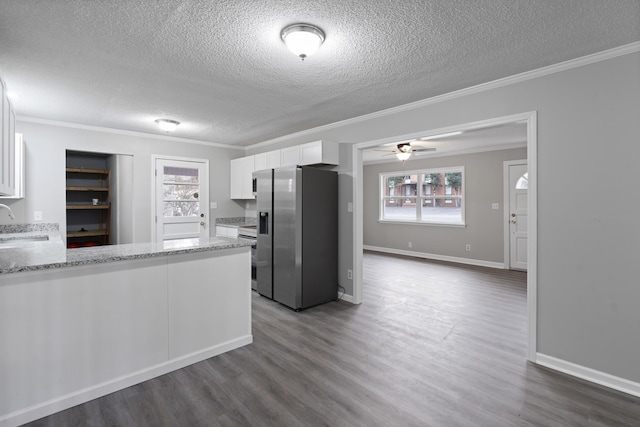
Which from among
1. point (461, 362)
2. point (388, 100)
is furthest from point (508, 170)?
point (461, 362)

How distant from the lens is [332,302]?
416 cm

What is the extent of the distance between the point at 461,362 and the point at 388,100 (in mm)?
2635

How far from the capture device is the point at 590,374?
2338 mm

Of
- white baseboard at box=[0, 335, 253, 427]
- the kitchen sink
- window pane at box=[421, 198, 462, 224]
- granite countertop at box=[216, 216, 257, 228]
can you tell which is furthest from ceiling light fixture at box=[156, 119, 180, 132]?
window pane at box=[421, 198, 462, 224]

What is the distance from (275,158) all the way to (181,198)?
185 centimetres

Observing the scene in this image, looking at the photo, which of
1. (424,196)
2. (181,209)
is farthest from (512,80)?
(181,209)

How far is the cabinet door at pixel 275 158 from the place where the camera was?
487 cm

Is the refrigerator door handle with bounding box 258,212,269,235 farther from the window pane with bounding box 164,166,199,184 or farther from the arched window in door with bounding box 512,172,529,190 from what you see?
the arched window in door with bounding box 512,172,529,190

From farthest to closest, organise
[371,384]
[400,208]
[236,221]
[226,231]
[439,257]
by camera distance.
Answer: [400,208] < [439,257] < [236,221] < [226,231] < [371,384]

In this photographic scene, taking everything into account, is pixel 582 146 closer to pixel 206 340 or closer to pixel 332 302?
pixel 332 302

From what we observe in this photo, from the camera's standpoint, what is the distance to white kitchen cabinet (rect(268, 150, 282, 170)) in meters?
4.87

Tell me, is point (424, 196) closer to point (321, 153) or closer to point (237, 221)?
point (321, 153)

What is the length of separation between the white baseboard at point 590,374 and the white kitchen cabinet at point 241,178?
4.45 meters

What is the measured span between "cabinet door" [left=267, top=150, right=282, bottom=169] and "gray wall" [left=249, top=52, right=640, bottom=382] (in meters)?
3.11
